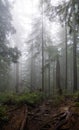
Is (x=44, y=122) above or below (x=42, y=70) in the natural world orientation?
below

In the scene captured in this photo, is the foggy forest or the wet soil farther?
the foggy forest

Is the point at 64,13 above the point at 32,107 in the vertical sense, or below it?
above

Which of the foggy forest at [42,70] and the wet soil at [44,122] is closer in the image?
the wet soil at [44,122]

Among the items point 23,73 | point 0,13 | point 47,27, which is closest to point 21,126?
point 0,13

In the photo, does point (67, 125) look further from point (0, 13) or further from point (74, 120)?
point (0, 13)

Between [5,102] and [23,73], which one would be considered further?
[23,73]

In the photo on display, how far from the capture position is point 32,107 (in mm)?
10258

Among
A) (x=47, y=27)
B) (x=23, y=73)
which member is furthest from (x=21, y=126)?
(x=23, y=73)

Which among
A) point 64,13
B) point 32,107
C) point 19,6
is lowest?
point 32,107

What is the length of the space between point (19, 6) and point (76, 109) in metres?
27.0

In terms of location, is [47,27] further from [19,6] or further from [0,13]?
[0,13]

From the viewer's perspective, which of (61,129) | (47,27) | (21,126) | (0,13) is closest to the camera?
(61,129)

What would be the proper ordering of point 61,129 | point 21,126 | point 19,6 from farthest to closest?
point 19,6 < point 21,126 < point 61,129

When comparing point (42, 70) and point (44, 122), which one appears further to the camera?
point (42, 70)
